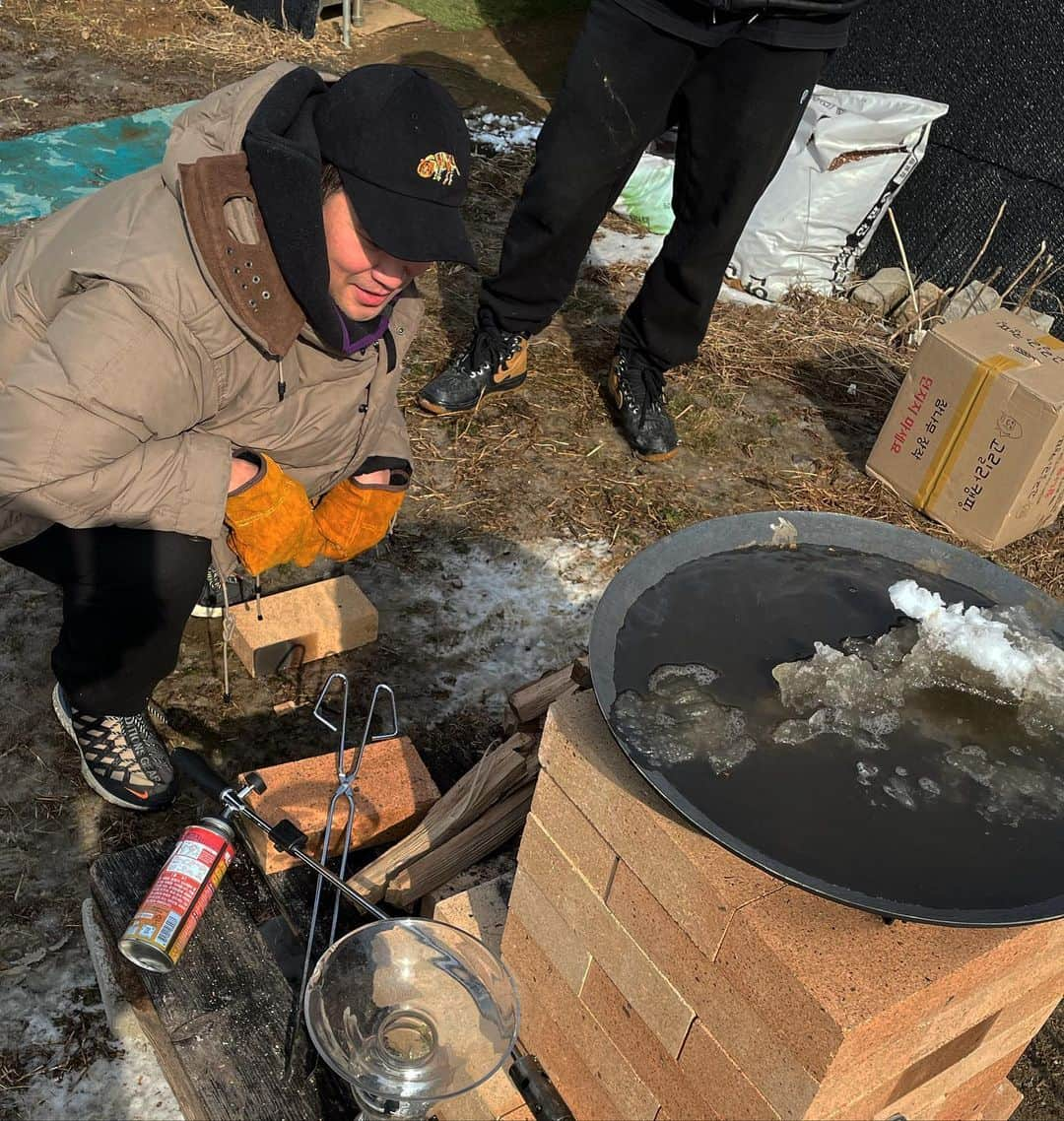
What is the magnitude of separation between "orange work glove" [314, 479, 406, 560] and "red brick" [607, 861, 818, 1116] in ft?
4.92

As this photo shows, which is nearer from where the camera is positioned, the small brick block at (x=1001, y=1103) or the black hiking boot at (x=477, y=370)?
the small brick block at (x=1001, y=1103)

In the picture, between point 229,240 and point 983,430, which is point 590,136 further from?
point 229,240

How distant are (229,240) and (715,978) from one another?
157 cm

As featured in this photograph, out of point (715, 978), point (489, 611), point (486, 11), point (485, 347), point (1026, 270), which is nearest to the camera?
point (715, 978)

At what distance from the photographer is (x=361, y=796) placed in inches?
98.3

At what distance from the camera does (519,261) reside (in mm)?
3863

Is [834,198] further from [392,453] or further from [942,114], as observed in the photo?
[392,453]

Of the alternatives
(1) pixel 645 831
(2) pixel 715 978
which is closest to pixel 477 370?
(1) pixel 645 831

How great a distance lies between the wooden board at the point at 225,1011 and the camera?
197 cm

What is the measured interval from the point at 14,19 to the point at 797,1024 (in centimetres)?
760

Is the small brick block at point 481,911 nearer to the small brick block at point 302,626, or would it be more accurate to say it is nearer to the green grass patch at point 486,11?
the small brick block at point 302,626

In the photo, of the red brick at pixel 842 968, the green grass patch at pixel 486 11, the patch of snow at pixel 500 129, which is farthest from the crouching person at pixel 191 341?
the green grass patch at pixel 486 11

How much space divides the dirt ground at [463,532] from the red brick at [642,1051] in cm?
90

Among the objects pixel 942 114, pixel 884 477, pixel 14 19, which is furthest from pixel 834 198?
pixel 14 19
